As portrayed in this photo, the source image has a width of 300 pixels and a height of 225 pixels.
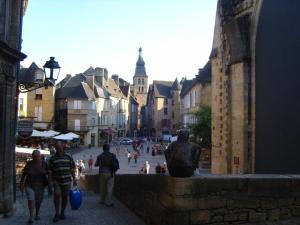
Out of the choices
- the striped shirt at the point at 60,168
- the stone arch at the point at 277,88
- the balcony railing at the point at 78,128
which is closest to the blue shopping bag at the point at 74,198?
the striped shirt at the point at 60,168

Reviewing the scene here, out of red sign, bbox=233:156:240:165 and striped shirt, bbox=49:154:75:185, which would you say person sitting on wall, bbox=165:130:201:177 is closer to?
striped shirt, bbox=49:154:75:185

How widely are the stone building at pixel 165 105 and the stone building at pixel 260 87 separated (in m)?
81.5

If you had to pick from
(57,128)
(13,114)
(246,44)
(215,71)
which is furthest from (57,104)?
(13,114)

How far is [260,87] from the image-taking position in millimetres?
15203

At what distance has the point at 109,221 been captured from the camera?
8.33 m

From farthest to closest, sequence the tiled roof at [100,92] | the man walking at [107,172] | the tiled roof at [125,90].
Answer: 1. the tiled roof at [125,90]
2. the tiled roof at [100,92]
3. the man walking at [107,172]

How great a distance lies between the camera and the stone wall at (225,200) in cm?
641

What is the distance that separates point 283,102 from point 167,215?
29.1 ft

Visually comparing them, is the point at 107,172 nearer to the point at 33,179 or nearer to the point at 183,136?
the point at 33,179

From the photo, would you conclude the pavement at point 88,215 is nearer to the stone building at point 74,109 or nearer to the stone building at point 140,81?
the stone building at point 74,109

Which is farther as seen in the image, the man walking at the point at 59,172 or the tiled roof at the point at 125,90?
the tiled roof at the point at 125,90

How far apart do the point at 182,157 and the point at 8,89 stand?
4487 millimetres

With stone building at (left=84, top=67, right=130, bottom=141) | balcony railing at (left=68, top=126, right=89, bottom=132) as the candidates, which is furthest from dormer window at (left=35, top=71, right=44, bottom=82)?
stone building at (left=84, top=67, right=130, bottom=141)

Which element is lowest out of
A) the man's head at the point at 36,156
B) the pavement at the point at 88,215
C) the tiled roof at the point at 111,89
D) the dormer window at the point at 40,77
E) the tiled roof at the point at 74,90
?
the pavement at the point at 88,215
